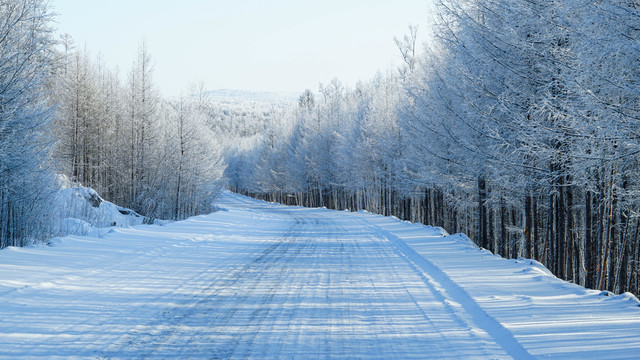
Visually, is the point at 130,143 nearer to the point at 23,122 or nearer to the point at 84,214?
the point at 84,214

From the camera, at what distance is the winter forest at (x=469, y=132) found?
23.0 ft

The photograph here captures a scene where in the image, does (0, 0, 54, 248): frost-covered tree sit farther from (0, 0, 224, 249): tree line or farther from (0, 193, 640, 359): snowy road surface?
(0, 193, 640, 359): snowy road surface

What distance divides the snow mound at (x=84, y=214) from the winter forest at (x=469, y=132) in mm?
1018

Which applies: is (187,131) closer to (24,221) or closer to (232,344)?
(24,221)

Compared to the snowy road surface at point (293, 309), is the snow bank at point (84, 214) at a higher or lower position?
higher

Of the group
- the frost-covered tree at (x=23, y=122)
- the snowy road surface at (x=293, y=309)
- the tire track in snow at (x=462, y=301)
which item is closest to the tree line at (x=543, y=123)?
the snowy road surface at (x=293, y=309)

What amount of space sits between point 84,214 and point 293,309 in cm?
1620

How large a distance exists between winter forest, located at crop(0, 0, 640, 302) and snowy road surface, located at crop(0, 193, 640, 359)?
2589 mm

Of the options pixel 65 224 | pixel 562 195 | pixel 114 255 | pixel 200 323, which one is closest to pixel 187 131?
pixel 65 224

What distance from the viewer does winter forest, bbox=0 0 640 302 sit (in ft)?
23.0

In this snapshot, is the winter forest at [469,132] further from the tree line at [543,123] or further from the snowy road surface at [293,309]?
the snowy road surface at [293,309]

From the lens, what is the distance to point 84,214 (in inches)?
747

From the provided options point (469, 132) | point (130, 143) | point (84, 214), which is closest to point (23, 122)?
point (84, 214)

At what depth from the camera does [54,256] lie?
9258 millimetres
